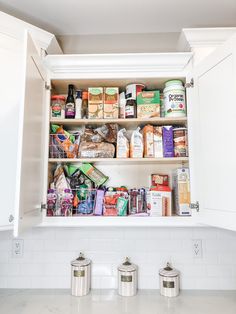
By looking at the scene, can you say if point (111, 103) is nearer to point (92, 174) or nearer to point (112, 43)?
point (92, 174)

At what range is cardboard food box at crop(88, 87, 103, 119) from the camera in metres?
1.52

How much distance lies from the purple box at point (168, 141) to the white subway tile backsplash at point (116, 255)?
0.52 metres

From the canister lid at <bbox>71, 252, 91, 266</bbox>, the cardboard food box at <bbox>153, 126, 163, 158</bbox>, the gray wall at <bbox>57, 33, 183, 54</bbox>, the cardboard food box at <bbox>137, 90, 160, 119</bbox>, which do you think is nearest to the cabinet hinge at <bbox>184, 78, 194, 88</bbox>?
the cardboard food box at <bbox>137, 90, 160, 119</bbox>

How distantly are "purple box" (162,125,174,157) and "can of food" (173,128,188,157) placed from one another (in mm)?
23

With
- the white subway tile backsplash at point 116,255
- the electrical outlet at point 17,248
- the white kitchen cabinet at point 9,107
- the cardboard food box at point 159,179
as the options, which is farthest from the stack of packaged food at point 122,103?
the electrical outlet at point 17,248

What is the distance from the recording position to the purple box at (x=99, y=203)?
1475 mm

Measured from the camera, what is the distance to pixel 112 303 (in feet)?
4.78

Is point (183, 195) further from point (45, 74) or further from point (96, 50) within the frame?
point (96, 50)

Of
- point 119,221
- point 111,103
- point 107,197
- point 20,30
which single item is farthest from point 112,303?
point 20,30

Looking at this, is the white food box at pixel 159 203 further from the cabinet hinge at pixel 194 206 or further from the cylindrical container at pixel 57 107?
the cylindrical container at pixel 57 107

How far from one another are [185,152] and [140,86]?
1.58ft

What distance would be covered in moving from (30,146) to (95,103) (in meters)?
0.52

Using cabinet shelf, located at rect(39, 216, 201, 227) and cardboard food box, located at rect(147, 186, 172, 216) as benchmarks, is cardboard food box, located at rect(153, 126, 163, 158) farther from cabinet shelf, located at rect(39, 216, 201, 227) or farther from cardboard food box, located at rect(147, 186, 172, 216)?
cabinet shelf, located at rect(39, 216, 201, 227)

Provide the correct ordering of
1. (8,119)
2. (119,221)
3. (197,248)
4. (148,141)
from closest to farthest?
(8,119)
(119,221)
(148,141)
(197,248)
